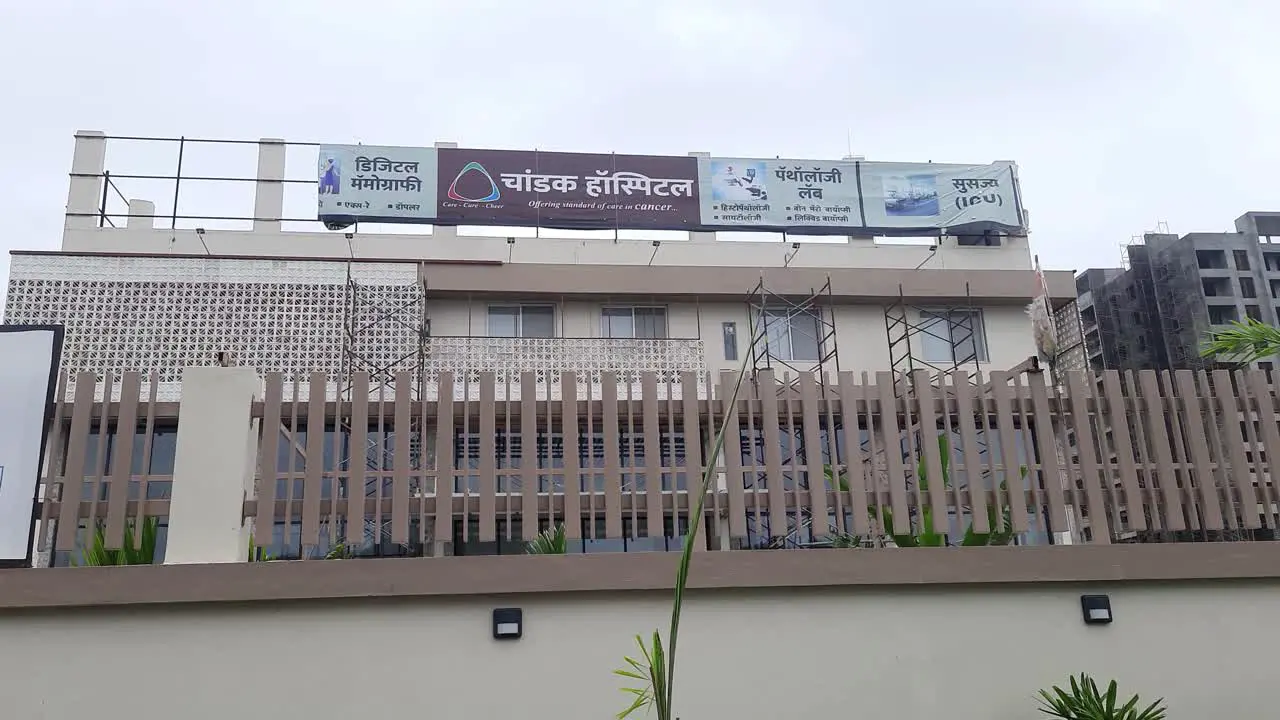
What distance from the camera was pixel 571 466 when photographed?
292 inches

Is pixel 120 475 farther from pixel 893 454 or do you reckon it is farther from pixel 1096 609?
pixel 1096 609

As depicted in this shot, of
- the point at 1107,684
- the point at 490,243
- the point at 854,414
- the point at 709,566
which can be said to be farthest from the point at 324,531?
the point at 490,243

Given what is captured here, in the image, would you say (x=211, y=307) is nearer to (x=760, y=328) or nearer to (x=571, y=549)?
(x=571, y=549)

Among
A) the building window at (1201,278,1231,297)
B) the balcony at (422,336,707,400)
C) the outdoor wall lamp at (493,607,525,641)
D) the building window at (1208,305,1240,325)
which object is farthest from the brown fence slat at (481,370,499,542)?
the building window at (1201,278,1231,297)

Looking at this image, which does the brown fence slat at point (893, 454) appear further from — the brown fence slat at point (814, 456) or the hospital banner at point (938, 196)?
the hospital banner at point (938, 196)

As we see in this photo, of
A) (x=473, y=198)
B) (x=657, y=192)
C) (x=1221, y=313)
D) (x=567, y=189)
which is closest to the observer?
(x=473, y=198)

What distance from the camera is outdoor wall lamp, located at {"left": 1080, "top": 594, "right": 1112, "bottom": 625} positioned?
290 inches

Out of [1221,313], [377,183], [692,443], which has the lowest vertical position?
[692,443]

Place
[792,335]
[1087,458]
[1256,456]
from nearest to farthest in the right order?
[1087,458] < [1256,456] < [792,335]

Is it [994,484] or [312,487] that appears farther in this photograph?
[994,484]

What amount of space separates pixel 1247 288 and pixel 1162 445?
54.0 m

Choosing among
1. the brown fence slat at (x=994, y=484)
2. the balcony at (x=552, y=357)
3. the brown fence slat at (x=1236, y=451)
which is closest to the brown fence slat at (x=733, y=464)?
the brown fence slat at (x=994, y=484)

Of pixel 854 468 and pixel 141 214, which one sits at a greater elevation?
pixel 141 214

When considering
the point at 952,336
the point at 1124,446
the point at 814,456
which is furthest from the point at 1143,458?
the point at 952,336
